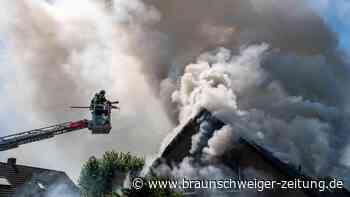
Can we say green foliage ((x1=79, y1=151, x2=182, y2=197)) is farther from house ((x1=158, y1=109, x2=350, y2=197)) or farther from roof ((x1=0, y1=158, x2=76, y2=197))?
house ((x1=158, y1=109, x2=350, y2=197))

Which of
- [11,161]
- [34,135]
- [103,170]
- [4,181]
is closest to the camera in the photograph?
[34,135]

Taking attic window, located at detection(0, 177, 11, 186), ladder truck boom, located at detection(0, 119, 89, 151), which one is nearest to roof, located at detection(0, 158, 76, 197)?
attic window, located at detection(0, 177, 11, 186)

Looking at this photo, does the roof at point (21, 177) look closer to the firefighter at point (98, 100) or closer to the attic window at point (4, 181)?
the attic window at point (4, 181)

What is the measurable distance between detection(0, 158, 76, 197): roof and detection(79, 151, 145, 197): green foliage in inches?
67.4

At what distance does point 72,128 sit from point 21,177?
16160mm

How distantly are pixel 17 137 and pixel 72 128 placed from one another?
273cm

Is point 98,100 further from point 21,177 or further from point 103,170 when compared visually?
point 103,170

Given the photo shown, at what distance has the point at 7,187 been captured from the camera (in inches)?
1447

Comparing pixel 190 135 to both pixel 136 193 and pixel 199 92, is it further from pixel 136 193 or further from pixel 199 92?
pixel 136 193

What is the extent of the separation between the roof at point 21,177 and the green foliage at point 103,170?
1.71 meters

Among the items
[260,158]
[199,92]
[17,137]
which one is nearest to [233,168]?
[260,158]

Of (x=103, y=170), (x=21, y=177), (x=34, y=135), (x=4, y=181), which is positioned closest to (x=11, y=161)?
(x=21, y=177)

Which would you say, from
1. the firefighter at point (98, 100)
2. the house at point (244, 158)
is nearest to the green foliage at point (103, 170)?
the house at point (244, 158)

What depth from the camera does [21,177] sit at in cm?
3994
